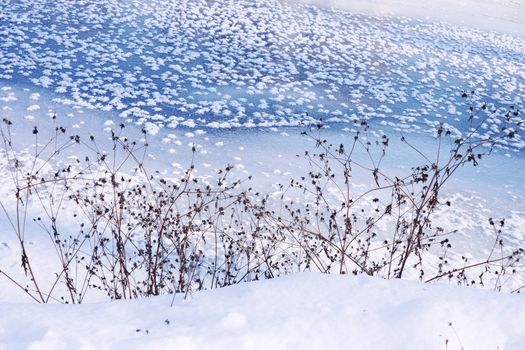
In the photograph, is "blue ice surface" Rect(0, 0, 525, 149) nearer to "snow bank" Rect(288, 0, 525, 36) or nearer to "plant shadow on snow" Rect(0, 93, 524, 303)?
"plant shadow on snow" Rect(0, 93, 524, 303)

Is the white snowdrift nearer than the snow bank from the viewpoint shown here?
Yes

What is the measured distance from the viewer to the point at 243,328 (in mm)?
2508

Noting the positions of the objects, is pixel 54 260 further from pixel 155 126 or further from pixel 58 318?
pixel 155 126

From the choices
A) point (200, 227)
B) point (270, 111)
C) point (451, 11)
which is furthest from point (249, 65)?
point (451, 11)

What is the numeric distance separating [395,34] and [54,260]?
1343 centimetres

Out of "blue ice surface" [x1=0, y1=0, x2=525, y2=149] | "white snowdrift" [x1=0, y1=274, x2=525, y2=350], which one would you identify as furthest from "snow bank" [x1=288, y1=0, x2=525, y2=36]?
"white snowdrift" [x1=0, y1=274, x2=525, y2=350]

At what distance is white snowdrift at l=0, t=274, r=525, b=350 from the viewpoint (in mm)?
2355

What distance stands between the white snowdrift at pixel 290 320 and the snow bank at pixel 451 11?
16.8m

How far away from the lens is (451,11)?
21031 mm

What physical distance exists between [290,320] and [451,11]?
21.7 m

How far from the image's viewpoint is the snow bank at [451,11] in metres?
18.7

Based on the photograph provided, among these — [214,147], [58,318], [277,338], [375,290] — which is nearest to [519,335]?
[375,290]

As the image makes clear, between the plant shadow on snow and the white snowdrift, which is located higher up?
the white snowdrift

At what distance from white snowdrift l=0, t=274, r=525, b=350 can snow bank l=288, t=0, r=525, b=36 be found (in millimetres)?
16804
